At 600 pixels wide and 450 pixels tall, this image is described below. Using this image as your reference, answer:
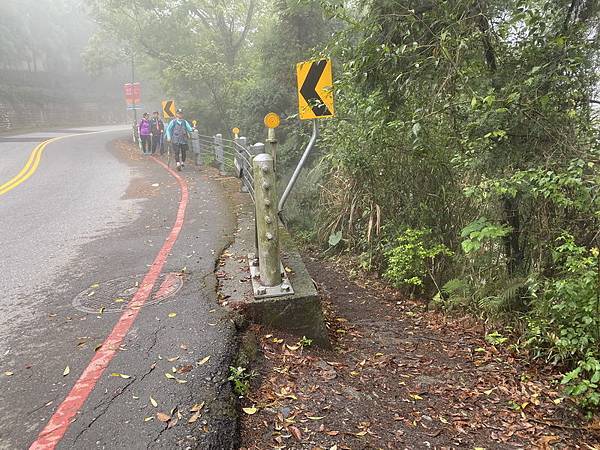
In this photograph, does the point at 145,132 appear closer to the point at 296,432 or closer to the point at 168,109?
the point at 168,109

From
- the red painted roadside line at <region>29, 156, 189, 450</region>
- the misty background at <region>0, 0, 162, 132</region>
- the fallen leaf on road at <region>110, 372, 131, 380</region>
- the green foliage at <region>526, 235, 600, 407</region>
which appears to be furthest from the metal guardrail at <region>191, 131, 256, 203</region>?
the misty background at <region>0, 0, 162, 132</region>

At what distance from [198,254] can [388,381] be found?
3.08 m

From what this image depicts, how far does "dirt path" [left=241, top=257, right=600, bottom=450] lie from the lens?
126 inches

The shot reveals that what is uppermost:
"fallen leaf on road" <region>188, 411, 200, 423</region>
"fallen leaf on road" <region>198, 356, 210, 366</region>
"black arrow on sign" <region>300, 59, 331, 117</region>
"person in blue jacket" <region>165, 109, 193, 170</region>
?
"black arrow on sign" <region>300, 59, 331, 117</region>

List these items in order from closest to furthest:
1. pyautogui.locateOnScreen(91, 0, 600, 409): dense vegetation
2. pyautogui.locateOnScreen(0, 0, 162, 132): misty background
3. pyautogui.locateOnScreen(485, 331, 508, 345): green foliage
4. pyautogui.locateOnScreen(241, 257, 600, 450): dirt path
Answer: pyautogui.locateOnScreen(241, 257, 600, 450): dirt path, pyautogui.locateOnScreen(91, 0, 600, 409): dense vegetation, pyautogui.locateOnScreen(485, 331, 508, 345): green foliage, pyautogui.locateOnScreen(0, 0, 162, 132): misty background

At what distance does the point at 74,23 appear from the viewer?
48.7m

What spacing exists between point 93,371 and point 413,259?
414 cm

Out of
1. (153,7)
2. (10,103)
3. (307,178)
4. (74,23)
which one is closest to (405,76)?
(307,178)

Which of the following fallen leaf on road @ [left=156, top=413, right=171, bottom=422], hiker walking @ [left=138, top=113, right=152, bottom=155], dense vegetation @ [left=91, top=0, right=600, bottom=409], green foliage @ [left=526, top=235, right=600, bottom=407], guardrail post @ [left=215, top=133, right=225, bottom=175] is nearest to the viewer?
fallen leaf on road @ [left=156, top=413, right=171, bottom=422]

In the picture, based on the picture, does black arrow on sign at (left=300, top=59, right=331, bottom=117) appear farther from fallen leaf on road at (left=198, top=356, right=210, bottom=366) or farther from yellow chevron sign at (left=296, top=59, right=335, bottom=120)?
fallen leaf on road at (left=198, top=356, right=210, bottom=366)

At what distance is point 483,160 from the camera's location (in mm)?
4949

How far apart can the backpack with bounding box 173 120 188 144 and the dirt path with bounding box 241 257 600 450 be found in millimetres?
10374

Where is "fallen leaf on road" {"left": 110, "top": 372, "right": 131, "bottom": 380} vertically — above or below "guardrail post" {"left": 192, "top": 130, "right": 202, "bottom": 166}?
below

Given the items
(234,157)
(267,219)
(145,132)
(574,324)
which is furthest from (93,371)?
(145,132)
